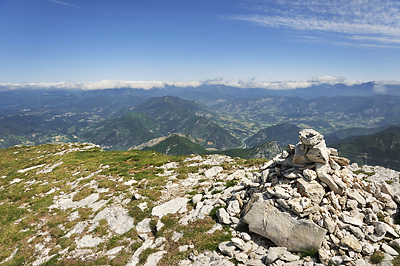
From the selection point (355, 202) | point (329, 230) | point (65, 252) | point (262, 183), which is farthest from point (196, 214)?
point (355, 202)

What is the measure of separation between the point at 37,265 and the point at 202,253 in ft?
44.6

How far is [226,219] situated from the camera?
52.5 ft

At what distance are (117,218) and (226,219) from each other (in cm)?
1133

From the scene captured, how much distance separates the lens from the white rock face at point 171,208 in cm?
1873

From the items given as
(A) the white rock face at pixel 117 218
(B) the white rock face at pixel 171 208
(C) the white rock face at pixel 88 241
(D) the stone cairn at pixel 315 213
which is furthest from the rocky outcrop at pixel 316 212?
(C) the white rock face at pixel 88 241

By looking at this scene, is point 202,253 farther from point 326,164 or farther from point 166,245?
point 326,164

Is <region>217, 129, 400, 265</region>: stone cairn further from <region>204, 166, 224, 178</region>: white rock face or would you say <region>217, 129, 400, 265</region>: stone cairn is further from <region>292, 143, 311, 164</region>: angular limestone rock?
<region>204, 166, 224, 178</region>: white rock face

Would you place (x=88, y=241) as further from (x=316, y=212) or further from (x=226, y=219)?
(x=316, y=212)

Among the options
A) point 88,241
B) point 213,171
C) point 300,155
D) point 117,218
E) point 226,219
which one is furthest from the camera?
point 213,171

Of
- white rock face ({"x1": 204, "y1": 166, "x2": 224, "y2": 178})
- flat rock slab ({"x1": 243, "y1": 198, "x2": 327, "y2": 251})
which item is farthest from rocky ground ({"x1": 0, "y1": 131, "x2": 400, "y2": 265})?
white rock face ({"x1": 204, "y1": 166, "x2": 224, "y2": 178})

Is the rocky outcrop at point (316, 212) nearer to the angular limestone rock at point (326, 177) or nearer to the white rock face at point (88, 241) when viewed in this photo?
the angular limestone rock at point (326, 177)

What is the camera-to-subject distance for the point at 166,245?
1468cm

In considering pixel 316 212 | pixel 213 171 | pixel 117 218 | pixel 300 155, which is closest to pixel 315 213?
pixel 316 212

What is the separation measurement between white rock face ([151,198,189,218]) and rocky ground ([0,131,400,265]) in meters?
0.11
